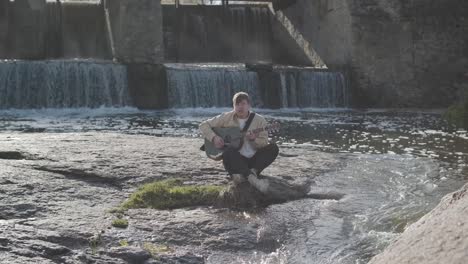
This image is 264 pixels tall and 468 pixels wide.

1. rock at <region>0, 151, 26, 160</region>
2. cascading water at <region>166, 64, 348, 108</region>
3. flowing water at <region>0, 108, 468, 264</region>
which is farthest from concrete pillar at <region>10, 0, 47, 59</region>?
rock at <region>0, 151, 26, 160</region>

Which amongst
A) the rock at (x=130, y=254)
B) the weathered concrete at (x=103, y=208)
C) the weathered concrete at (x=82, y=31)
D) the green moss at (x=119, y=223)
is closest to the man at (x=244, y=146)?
the weathered concrete at (x=103, y=208)

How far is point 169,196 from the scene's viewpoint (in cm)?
523

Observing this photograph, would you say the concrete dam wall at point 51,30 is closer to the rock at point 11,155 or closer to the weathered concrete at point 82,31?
the weathered concrete at point 82,31

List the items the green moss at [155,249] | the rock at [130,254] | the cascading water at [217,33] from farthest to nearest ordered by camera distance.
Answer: the cascading water at [217,33] < the green moss at [155,249] < the rock at [130,254]

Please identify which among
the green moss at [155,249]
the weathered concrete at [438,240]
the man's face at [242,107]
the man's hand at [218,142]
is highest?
the man's face at [242,107]

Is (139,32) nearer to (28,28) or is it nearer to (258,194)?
(28,28)

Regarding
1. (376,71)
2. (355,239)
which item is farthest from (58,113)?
(355,239)

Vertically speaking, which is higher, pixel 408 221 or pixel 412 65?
pixel 412 65

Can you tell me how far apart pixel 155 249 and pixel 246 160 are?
1.84 m

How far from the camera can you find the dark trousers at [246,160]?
5496mm

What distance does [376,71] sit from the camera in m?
20.5

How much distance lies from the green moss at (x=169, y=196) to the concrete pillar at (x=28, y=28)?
2015 centimetres

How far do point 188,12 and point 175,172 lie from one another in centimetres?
2165

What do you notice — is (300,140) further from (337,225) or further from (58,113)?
(58,113)
